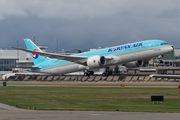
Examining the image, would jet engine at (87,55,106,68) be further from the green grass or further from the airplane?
the green grass

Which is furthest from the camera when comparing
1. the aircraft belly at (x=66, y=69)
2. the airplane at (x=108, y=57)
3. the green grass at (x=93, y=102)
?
the aircraft belly at (x=66, y=69)

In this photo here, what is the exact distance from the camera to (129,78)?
82.9 m

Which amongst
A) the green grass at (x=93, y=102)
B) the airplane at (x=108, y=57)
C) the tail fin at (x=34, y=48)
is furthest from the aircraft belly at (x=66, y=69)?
the green grass at (x=93, y=102)

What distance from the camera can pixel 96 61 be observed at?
58.8 m

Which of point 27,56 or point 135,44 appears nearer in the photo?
point 135,44

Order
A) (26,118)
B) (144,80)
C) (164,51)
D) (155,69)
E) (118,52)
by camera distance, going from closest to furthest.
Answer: (26,118) < (164,51) < (118,52) < (144,80) < (155,69)

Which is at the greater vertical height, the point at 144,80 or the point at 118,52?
the point at 118,52

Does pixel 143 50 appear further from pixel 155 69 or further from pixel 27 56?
pixel 27 56

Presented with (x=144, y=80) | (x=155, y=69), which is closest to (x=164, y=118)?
(x=144, y=80)

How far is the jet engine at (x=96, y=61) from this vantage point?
5868cm

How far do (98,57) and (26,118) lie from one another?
130 ft

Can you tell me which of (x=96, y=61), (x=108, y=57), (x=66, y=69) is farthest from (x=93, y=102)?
(x=66, y=69)

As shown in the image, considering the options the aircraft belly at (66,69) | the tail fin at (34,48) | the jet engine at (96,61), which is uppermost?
the tail fin at (34,48)

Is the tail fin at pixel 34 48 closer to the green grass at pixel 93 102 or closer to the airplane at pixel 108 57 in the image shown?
the airplane at pixel 108 57
